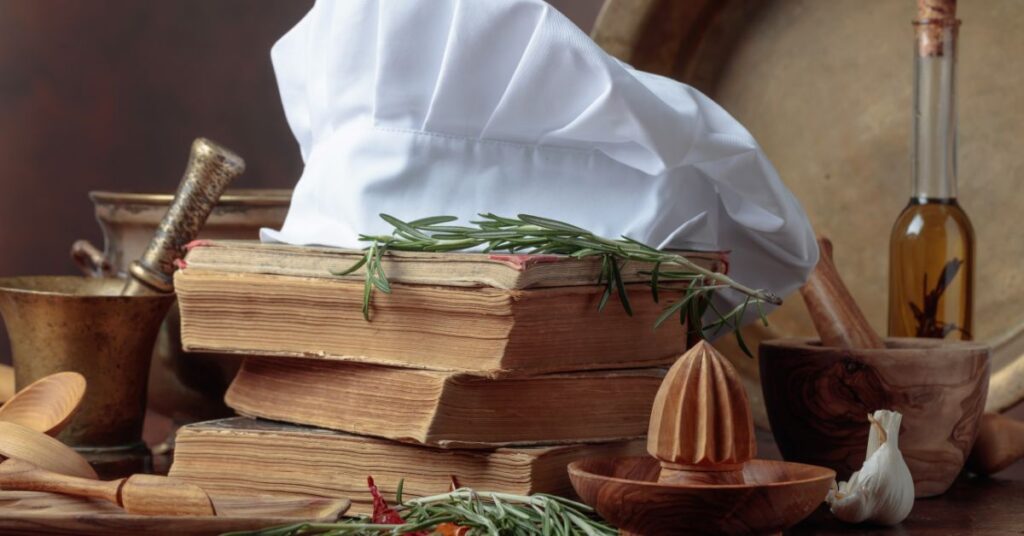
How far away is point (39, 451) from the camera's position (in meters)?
0.77

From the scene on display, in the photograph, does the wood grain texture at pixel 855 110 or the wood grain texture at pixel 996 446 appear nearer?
the wood grain texture at pixel 996 446

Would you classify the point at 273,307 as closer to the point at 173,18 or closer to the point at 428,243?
the point at 428,243

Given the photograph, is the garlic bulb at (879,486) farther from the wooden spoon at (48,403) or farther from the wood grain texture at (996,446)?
the wooden spoon at (48,403)

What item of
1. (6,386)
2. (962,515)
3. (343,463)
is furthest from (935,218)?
(6,386)

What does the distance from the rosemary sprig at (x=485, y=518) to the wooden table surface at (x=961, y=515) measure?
135 mm

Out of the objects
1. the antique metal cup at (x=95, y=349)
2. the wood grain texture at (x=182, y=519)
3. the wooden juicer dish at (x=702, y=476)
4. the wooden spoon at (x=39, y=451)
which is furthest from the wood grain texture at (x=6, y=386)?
the wooden juicer dish at (x=702, y=476)

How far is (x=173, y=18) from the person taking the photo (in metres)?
1.56

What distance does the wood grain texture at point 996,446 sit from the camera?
90cm

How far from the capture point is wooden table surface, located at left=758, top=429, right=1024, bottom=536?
734mm

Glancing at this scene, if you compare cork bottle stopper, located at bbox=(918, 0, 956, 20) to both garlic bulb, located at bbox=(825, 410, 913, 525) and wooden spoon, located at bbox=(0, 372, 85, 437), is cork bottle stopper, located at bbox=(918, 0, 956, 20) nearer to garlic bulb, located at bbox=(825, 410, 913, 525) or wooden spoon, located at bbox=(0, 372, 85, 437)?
garlic bulb, located at bbox=(825, 410, 913, 525)

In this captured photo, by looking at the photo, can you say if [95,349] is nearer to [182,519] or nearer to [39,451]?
[39,451]

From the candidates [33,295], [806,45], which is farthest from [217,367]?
[806,45]

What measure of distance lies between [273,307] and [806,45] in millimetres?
639

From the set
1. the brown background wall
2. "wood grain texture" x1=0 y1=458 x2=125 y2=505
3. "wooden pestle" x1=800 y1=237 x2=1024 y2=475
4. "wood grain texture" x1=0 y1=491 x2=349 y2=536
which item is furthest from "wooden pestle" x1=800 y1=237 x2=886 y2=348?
the brown background wall
